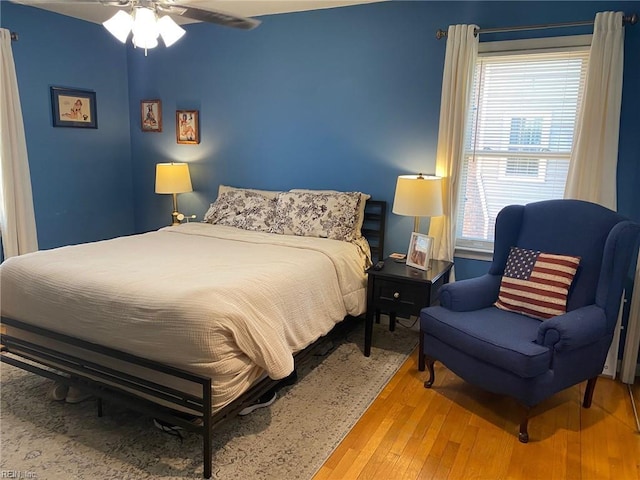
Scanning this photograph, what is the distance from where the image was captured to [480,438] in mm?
2332

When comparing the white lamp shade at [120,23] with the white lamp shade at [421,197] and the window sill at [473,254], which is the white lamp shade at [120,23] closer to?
the white lamp shade at [421,197]

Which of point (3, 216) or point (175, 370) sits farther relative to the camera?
point (3, 216)

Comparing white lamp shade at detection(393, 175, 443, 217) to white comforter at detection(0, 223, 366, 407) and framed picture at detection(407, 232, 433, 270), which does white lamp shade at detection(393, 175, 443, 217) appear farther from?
white comforter at detection(0, 223, 366, 407)

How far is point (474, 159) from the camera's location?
3391 mm

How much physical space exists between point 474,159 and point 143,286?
2440 millimetres

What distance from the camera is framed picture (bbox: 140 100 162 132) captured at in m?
4.61

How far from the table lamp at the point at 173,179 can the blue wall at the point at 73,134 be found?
2.57 ft

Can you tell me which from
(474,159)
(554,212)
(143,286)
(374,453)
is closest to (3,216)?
(143,286)

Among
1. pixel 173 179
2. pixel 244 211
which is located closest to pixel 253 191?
pixel 244 211

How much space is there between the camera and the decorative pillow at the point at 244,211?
3.79 m

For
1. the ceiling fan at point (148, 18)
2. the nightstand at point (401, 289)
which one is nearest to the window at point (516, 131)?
the nightstand at point (401, 289)

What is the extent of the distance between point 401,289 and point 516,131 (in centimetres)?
139

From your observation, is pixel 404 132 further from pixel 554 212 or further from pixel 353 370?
pixel 353 370

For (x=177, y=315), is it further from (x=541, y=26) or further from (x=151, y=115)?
(x=151, y=115)
